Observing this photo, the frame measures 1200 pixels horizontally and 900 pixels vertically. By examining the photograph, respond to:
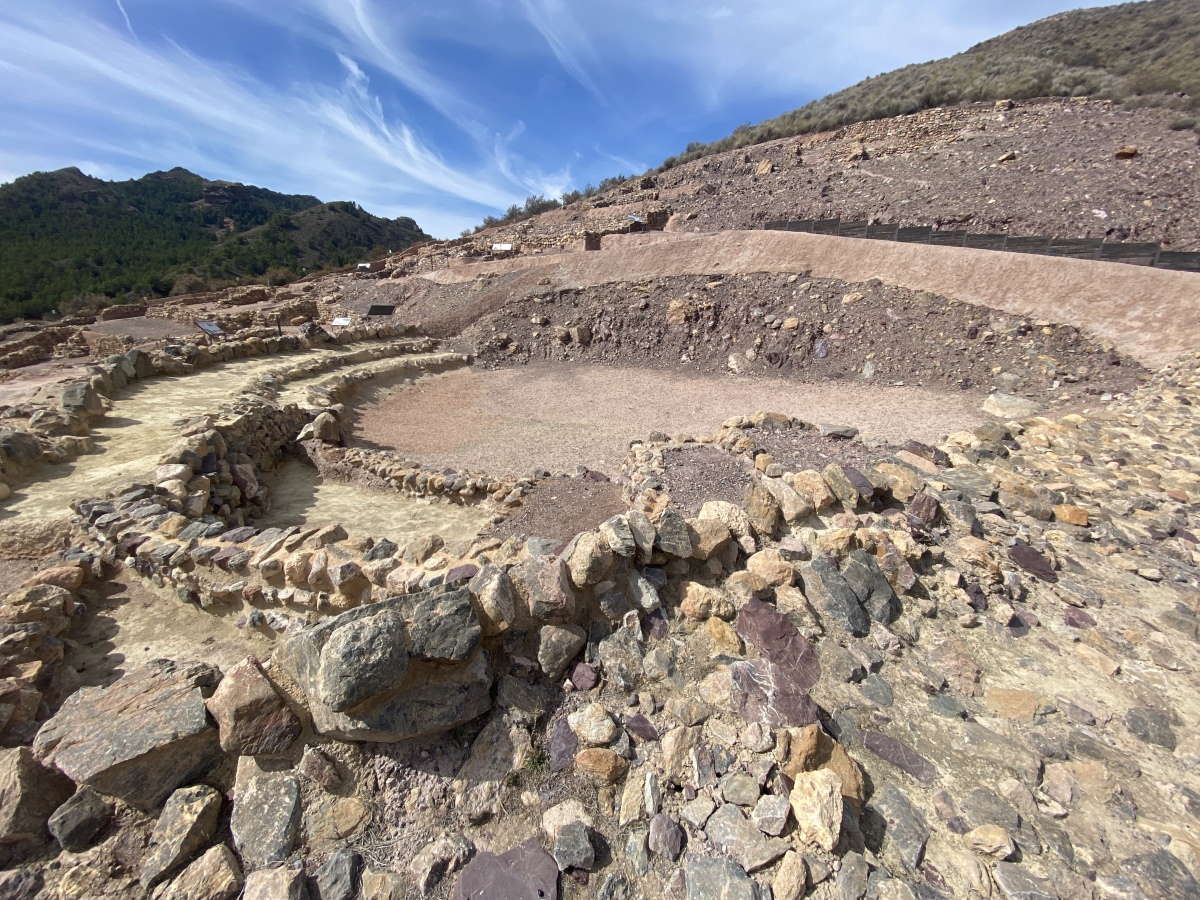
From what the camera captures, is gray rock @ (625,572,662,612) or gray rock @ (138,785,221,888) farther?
gray rock @ (625,572,662,612)

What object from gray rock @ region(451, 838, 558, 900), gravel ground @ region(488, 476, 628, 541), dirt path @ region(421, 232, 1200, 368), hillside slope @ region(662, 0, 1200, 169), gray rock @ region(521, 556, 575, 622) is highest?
hillside slope @ region(662, 0, 1200, 169)

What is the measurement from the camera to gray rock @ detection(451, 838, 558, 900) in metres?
2.73

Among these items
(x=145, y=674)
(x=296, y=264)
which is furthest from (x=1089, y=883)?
(x=296, y=264)

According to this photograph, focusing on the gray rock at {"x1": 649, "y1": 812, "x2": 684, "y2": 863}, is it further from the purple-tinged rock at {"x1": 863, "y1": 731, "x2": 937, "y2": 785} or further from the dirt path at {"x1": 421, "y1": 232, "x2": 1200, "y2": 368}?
the dirt path at {"x1": 421, "y1": 232, "x2": 1200, "y2": 368}

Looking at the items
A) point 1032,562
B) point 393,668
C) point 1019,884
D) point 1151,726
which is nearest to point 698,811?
point 1019,884

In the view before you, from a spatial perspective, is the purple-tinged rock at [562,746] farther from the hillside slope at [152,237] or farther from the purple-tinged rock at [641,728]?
the hillside slope at [152,237]

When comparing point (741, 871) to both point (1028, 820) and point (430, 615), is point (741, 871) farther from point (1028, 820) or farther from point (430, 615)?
point (430, 615)

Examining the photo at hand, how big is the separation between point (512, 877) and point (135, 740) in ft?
7.93

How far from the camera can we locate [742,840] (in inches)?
112

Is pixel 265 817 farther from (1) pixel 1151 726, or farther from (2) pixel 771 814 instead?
(1) pixel 1151 726

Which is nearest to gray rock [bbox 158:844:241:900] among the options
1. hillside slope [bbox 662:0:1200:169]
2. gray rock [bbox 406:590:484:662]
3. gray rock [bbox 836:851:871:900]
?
gray rock [bbox 406:590:484:662]

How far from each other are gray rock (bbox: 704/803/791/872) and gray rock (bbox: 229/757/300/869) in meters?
2.49

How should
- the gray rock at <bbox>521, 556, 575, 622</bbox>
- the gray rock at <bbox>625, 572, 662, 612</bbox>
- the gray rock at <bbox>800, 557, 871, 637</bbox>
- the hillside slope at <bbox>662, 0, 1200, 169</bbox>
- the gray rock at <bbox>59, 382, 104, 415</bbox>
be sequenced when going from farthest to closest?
the hillside slope at <bbox>662, 0, 1200, 169</bbox>, the gray rock at <bbox>59, 382, 104, 415</bbox>, the gray rock at <bbox>800, 557, 871, 637</bbox>, the gray rock at <bbox>625, 572, 662, 612</bbox>, the gray rock at <bbox>521, 556, 575, 622</bbox>

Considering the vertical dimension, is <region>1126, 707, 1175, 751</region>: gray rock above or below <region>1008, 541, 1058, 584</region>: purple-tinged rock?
below
